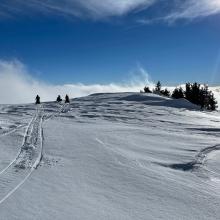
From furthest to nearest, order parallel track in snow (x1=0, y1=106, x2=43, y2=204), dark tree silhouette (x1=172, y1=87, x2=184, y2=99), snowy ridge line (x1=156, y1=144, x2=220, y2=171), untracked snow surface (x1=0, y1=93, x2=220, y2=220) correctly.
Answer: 1. dark tree silhouette (x1=172, y1=87, x2=184, y2=99)
2. snowy ridge line (x1=156, y1=144, x2=220, y2=171)
3. parallel track in snow (x1=0, y1=106, x2=43, y2=204)
4. untracked snow surface (x1=0, y1=93, x2=220, y2=220)

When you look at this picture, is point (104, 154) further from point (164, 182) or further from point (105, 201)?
point (105, 201)

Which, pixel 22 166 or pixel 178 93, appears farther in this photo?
pixel 178 93

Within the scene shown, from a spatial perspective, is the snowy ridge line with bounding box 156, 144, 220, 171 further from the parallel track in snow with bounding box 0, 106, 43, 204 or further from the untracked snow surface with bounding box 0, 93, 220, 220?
the parallel track in snow with bounding box 0, 106, 43, 204

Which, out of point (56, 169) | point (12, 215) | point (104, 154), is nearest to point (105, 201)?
point (12, 215)

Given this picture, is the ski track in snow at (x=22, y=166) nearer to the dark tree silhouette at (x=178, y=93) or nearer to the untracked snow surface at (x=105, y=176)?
the untracked snow surface at (x=105, y=176)

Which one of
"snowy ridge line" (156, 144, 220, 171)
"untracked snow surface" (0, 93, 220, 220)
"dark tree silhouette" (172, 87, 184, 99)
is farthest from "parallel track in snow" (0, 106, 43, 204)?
"dark tree silhouette" (172, 87, 184, 99)

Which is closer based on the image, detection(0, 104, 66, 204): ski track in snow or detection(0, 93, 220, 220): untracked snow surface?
detection(0, 93, 220, 220): untracked snow surface

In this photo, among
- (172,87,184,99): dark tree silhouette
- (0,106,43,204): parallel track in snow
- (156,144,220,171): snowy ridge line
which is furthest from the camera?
(172,87,184,99): dark tree silhouette

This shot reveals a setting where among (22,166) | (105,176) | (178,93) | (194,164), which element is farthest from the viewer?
(178,93)

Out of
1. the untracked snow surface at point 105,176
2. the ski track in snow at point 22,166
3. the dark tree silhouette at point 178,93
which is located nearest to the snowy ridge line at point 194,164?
the untracked snow surface at point 105,176

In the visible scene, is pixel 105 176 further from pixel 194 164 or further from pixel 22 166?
pixel 194 164

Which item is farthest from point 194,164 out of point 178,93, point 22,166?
point 178,93

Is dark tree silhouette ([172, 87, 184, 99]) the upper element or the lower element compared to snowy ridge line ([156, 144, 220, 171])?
upper

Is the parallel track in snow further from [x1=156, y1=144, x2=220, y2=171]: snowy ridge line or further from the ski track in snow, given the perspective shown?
[x1=156, y1=144, x2=220, y2=171]: snowy ridge line
